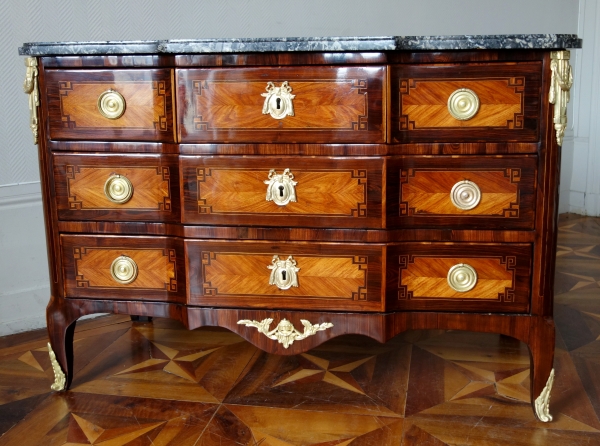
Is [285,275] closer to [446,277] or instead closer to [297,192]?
[297,192]

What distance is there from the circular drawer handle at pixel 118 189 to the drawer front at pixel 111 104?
9 cm

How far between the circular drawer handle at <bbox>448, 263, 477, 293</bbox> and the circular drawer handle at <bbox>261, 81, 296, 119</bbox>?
0.46 meters

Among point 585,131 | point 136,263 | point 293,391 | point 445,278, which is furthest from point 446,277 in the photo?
point 585,131

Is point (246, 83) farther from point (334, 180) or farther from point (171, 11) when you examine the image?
point (171, 11)

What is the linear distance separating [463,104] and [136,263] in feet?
2.49

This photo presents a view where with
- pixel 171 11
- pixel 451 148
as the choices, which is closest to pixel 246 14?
pixel 171 11

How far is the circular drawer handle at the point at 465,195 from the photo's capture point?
4.33ft

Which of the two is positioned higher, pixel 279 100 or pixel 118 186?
pixel 279 100

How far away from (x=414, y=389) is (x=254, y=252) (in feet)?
1.69

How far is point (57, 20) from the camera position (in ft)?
6.30

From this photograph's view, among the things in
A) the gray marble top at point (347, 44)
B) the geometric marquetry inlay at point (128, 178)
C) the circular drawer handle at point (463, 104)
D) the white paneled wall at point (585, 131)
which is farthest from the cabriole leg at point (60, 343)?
Result: the white paneled wall at point (585, 131)

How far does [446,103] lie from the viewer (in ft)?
4.24

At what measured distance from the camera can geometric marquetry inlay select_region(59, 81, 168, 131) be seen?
1.36 meters

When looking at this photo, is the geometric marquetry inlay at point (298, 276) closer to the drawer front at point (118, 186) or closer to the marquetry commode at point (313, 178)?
the marquetry commode at point (313, 178)
